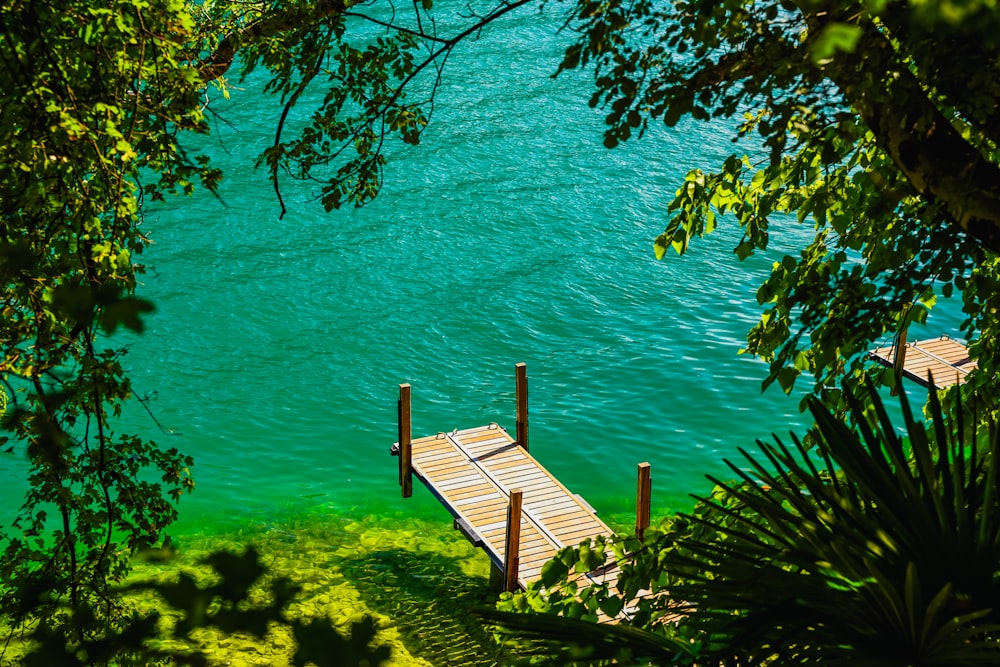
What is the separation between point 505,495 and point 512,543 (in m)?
1.45

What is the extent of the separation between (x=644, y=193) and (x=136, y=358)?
11338mm

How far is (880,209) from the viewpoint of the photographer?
568 centimetres

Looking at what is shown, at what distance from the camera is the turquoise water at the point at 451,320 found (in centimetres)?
1695

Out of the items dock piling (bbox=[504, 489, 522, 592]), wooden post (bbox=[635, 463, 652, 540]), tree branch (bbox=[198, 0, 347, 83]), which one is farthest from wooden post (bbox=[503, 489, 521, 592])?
tree branch (bbox=[198, 0, 347, 83])

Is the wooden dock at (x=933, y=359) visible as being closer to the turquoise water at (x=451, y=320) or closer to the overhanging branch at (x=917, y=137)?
the turquoise water at (x=451, y=320)

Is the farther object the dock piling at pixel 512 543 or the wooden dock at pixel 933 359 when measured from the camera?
the wooden dock at pixel 933 359

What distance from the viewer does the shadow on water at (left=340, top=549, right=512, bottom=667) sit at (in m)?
11.9

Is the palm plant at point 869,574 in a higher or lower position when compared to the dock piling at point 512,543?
lower

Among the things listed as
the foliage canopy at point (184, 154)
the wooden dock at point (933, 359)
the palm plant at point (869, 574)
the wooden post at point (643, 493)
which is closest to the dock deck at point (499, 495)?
the wooden post at point (643, 493)

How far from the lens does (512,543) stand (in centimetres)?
1160

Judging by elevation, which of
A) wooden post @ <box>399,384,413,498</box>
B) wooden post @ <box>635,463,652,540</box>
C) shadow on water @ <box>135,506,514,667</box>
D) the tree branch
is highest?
the tree branch

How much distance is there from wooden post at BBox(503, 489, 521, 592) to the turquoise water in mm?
3637

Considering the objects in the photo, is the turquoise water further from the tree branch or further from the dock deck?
the tree branch

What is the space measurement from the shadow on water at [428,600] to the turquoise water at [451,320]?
5.26ft
